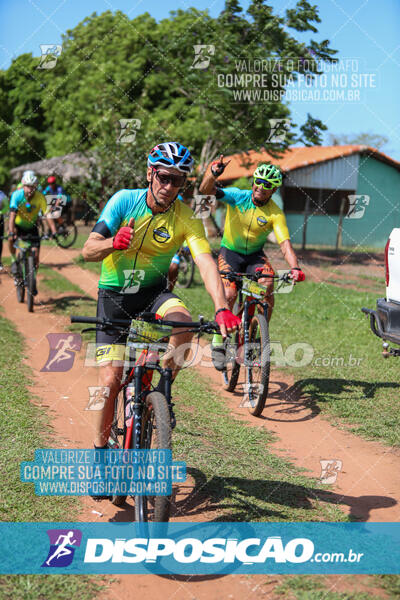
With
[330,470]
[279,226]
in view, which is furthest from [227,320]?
[279,226]

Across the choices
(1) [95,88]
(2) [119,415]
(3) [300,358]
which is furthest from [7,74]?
(2) [119,415]

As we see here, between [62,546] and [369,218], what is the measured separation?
3026 centimetres

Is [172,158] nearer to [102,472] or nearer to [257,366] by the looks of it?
[102,472]

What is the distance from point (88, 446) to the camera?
5.37 metres

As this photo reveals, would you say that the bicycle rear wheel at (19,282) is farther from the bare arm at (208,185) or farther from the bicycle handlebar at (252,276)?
the bare arm at (208,185)

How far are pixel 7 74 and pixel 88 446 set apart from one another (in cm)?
4893

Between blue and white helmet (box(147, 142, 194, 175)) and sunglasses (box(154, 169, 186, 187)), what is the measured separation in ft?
0.19

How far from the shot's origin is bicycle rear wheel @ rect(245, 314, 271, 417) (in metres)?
6.34

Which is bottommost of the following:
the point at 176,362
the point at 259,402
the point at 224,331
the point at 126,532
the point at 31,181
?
the point at 126,532

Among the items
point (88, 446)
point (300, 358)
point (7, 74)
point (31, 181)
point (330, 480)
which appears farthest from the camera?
point (7, 74)

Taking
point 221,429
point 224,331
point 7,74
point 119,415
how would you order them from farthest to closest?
point 7,74, point 221,429, point 119,415, point 224,331

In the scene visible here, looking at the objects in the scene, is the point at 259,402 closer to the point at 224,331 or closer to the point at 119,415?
the point at 119,415

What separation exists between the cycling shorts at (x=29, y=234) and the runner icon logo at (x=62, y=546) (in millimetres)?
8306

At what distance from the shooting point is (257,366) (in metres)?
6.73
